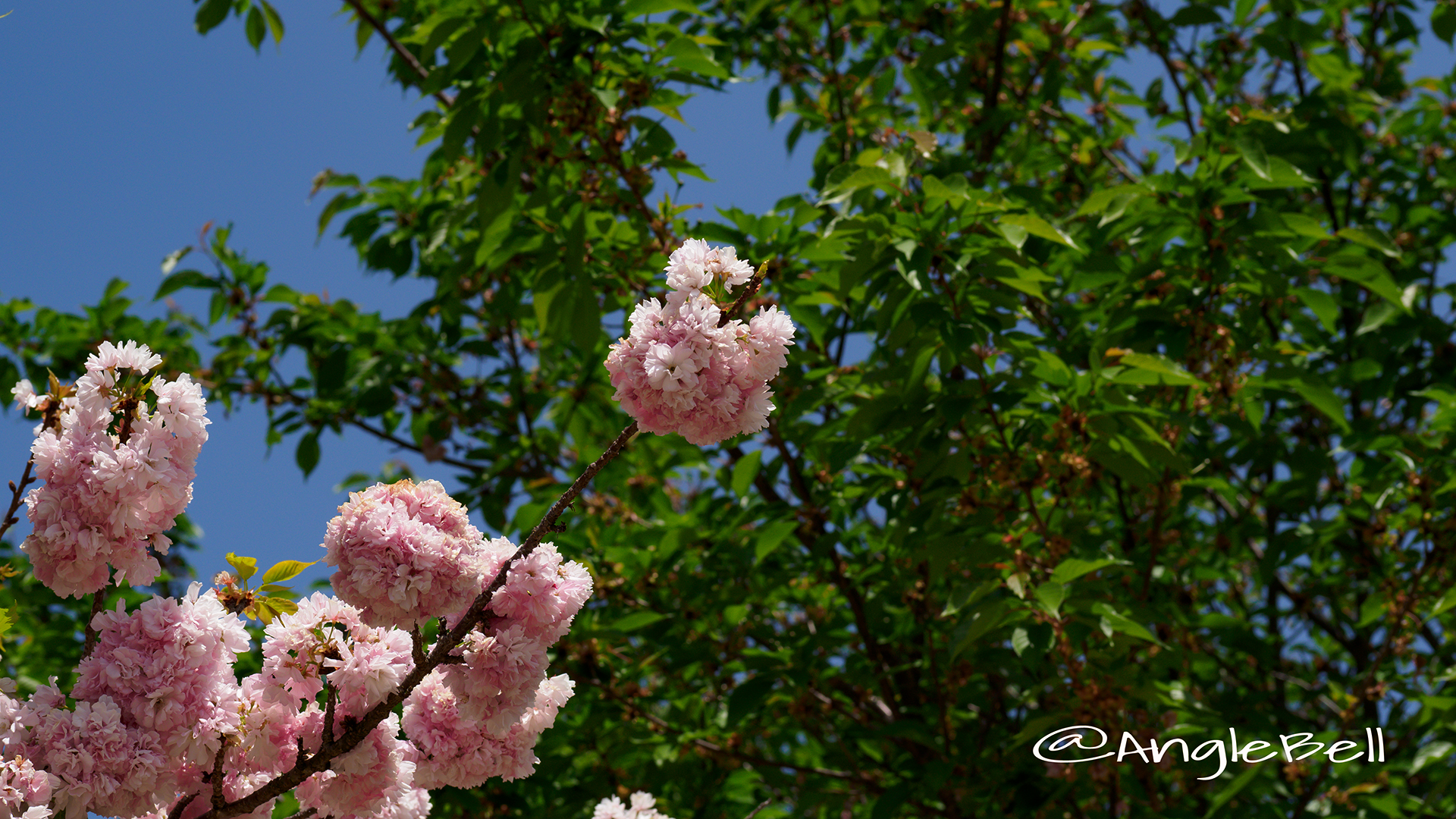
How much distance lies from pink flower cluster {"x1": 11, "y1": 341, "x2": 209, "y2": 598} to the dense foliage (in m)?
1.67

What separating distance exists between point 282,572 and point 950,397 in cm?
179

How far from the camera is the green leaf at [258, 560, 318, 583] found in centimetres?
180

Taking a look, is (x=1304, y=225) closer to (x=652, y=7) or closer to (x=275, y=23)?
(x=652, y=7)

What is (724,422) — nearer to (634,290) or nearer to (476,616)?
(476,616)

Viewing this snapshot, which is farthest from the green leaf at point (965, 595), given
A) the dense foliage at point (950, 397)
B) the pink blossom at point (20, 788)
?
the pink blossom at point (20, 788)

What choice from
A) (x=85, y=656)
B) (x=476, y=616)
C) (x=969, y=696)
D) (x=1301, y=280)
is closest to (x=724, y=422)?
(x=476, y=616)

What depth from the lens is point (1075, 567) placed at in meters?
2.63

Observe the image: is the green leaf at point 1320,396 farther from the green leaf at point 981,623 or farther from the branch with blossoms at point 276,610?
the branch with blossoms at point 276,610

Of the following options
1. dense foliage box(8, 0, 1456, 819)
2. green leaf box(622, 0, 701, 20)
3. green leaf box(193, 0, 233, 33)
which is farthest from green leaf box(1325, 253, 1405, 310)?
green leaf box(193, 0, 233, 33)

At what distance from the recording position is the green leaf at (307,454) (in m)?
4.93

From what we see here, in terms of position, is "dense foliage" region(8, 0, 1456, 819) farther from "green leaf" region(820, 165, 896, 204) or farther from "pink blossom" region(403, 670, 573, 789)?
"pink blossom" region(403, 670, 573, 789)

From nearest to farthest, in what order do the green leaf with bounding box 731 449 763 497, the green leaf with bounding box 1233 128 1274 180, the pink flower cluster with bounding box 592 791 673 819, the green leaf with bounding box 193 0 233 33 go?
the pink flower cluster with bounding box 592 791 673 819 < the green leaf with bounding box 1233 128 1274 180 < the green leaf with bounding box 731 449 763 497 < the green leaf with bounding box 193 0 233 33

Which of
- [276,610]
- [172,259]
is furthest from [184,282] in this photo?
[276,610]

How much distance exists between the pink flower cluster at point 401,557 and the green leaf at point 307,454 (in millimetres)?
Answer: 3493
